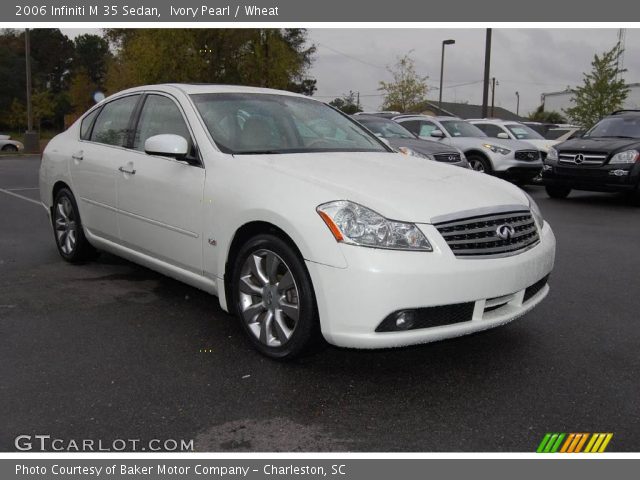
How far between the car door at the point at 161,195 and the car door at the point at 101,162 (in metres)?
0.17

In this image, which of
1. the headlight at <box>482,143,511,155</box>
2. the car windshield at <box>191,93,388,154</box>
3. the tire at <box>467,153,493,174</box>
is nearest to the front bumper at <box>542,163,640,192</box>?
the headlight at <box>482,143,511,155</box>

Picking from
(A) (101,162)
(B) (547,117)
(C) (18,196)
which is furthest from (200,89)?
(B) (547,117)

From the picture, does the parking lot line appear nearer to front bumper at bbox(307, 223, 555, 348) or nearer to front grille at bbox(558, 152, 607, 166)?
front bumper at bbox(307, 223, 555, 348)

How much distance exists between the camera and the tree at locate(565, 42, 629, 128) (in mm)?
31922

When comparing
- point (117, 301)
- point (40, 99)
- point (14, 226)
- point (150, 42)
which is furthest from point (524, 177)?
point (40, 99)

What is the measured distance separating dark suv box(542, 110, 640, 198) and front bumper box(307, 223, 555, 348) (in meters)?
8.88

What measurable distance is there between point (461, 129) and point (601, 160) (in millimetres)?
4270

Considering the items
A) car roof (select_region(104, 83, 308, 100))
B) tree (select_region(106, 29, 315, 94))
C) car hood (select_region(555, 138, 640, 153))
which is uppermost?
tree (select_region(106, 29, 315, 94))

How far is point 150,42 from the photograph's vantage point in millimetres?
28438

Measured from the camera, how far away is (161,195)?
446 cm

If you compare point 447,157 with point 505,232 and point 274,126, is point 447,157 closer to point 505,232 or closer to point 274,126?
point 274,126

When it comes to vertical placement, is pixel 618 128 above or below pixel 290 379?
above

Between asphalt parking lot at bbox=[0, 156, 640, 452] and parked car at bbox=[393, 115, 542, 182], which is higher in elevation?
parked car at bbox=[393, 115, 542, 182]

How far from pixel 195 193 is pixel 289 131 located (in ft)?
3.01
